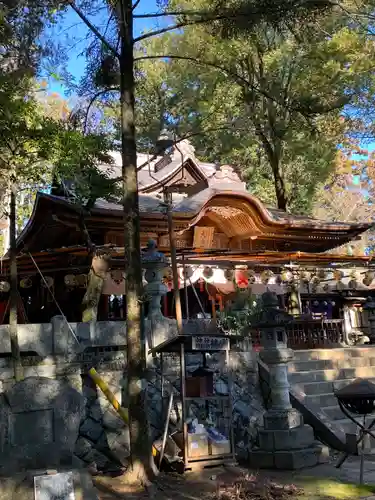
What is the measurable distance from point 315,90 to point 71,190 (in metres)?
12.0

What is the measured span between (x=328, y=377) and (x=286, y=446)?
12.2 ft

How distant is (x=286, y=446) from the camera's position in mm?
9289

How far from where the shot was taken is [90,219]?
1552 centimetres

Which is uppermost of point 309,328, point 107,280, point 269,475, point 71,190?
point 71,190

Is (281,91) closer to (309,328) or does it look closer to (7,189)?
(309,328)

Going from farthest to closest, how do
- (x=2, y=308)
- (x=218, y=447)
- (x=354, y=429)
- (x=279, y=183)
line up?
(x=279, y=183) → (x=2, y=308) → (x=354, y=429) → (x=218, y=447)

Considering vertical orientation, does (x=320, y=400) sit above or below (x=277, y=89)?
below

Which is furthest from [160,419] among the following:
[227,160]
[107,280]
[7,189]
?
[227,160]

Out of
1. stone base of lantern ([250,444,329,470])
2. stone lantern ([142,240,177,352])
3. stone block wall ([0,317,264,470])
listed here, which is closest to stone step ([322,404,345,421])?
stone block wall ([0,317,264,470])

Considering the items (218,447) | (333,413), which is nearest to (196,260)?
(333,413)

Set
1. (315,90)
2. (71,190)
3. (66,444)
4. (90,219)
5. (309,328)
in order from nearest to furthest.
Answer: (66,444) → (71,190) → (90,219) → (309,328) → (315,90)

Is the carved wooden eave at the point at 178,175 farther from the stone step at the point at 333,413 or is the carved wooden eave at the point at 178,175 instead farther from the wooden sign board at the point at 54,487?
the wooden sign board at the point at 54,487

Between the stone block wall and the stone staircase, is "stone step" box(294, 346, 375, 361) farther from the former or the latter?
the stone block wall

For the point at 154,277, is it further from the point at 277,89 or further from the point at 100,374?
the point at 277,89
